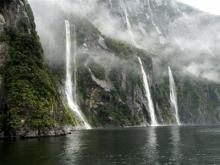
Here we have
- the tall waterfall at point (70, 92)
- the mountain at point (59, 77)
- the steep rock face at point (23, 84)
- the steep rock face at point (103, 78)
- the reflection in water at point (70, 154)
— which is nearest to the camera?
the reflection in water at point (70, 154)

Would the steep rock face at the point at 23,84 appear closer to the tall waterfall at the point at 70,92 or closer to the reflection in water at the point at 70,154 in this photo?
the reflection in water at the point at 70,154

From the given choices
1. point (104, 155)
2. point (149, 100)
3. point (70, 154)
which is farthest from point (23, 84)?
point (149, 100)

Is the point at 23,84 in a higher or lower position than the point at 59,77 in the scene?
lower

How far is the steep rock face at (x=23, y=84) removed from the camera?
274ft

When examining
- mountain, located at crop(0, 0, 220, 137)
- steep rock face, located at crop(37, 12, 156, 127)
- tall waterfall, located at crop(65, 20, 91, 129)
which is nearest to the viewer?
mountain, located at crop(0, 0, 220, 137)

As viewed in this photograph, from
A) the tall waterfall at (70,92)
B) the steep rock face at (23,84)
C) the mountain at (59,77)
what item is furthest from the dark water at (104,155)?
the tall waterfall at (70,92)

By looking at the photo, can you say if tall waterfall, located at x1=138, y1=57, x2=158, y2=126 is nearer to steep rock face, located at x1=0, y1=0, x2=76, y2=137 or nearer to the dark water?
steep rock face, located at x1=0, y1=0, x2=76, y2=137

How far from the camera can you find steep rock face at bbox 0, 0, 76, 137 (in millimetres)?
83625

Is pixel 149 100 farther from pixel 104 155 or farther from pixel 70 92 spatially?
pixel 104 155

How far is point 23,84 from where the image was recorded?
298 ft

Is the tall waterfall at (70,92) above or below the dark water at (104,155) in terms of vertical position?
above

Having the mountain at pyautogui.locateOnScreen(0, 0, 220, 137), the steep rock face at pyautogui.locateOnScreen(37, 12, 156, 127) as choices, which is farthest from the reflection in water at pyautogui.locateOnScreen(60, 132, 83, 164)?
the steep rock face at pyautogui.locateOnScreen(37, 12, 156, 127)

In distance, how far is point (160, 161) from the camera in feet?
166

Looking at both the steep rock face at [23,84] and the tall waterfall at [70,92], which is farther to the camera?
the tall waterfall at [70,92]
